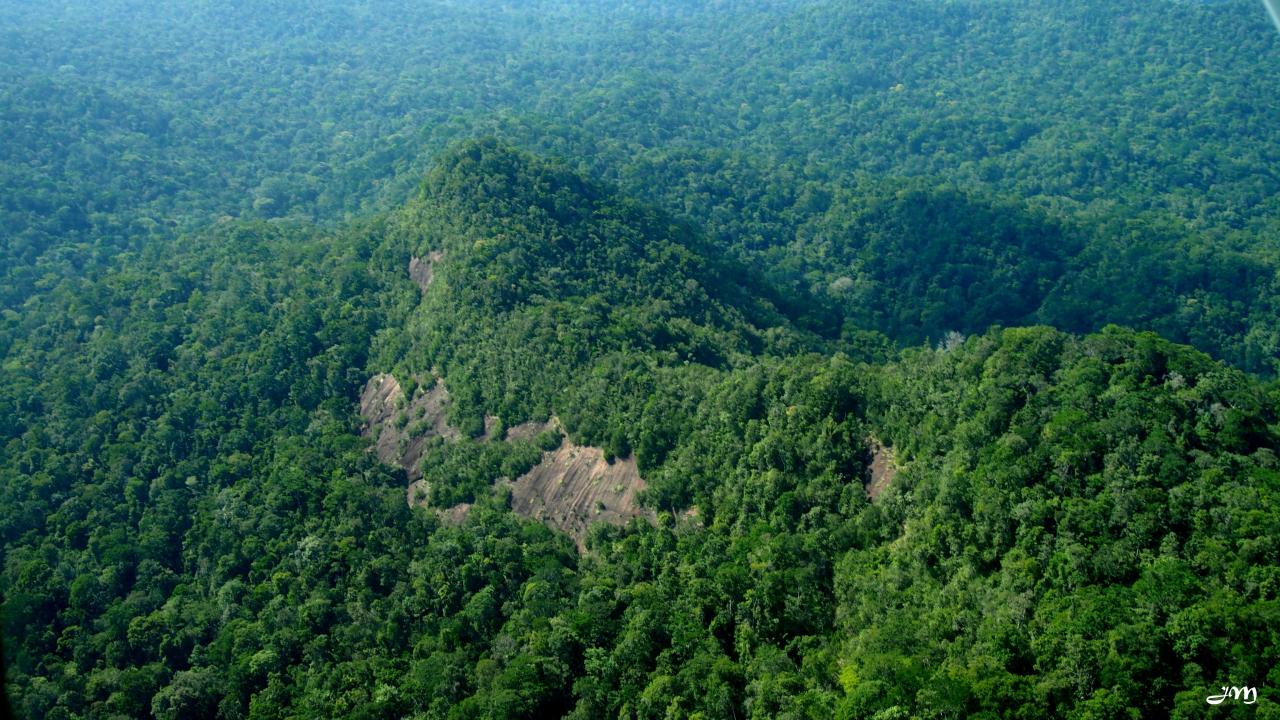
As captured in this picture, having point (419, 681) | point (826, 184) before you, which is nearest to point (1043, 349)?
point (419, 681)

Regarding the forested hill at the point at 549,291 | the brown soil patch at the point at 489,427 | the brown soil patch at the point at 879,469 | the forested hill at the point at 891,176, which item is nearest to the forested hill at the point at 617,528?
the brown soil patch at the point at 879,469

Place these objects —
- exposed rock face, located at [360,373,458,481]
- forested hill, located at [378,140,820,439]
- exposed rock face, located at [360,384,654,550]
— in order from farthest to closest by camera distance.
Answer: exposed rock face, located at [360,373,458,481]
forested hill, located at [378,140,820,439]
exposed rock face, located at [360,384,654,550]

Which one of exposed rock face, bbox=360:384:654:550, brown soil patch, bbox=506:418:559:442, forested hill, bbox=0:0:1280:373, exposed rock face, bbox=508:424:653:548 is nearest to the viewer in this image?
exposed rock face, bbox=508:424:653:548

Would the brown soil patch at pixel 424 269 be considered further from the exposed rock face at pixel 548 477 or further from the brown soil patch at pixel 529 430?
the brown soil patch at pixel 529 430

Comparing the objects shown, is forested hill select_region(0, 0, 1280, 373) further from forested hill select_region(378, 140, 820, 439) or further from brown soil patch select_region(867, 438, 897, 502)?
brown soil patch select_region(867, 438, 897, 502)

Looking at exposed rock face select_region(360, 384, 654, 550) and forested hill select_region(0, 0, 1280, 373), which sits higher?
exposed rock face select_region(360, 384, 654, 550)

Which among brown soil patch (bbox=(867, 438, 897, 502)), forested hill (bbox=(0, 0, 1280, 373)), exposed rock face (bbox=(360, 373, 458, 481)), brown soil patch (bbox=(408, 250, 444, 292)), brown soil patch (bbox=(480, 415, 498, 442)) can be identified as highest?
brown soil patch (bbox=(408, 250, 444, 292))

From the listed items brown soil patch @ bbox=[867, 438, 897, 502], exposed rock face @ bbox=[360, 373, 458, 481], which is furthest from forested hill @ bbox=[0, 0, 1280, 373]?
brown soil patch @ bbox=[867, 438, 897, 502]
